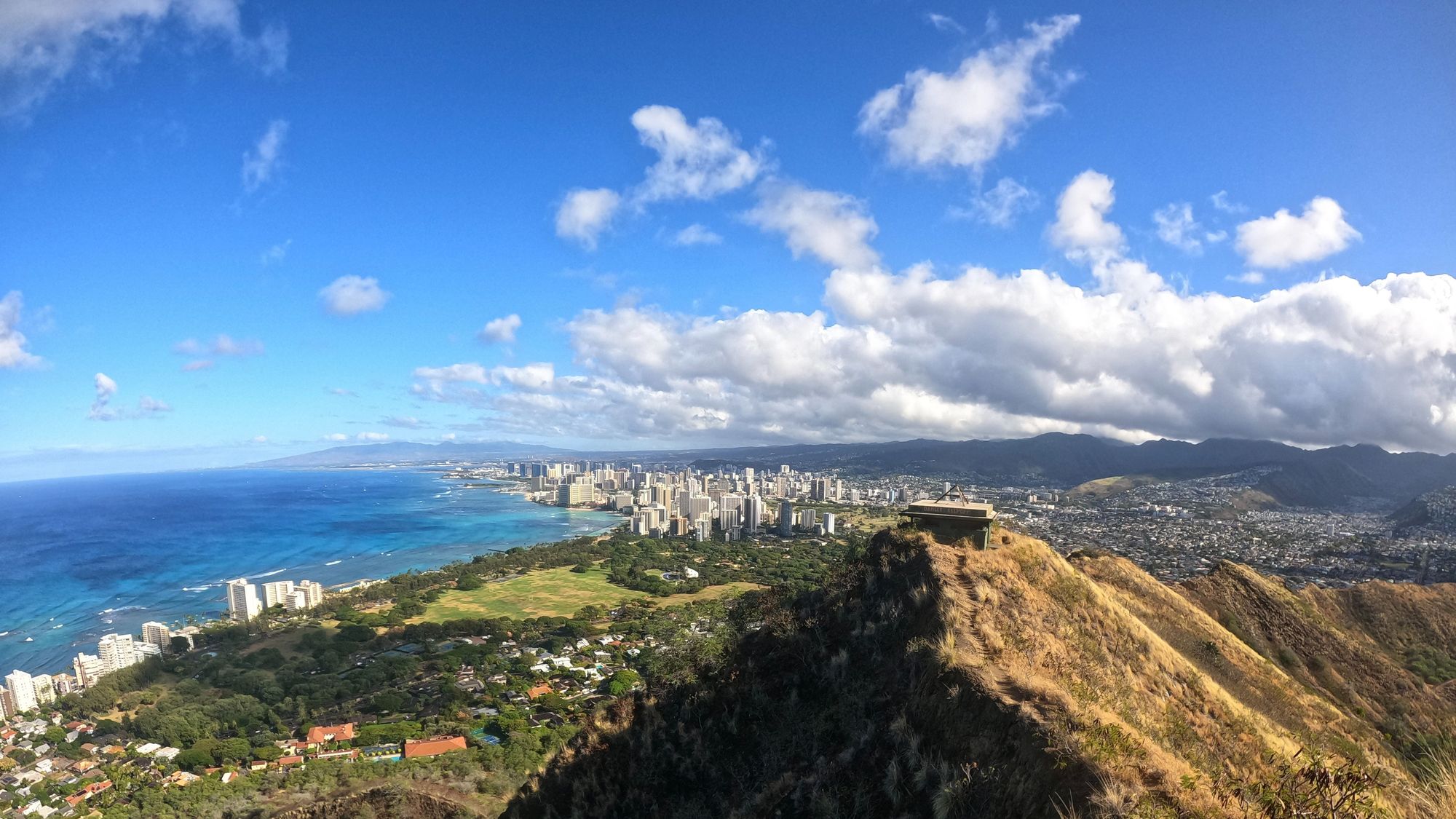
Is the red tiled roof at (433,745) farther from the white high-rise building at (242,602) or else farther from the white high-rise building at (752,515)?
the white high-rise building at (752,515)

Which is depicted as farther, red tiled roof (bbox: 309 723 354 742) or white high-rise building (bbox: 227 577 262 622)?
white high-rise building (bbox: 227 577 262 622)

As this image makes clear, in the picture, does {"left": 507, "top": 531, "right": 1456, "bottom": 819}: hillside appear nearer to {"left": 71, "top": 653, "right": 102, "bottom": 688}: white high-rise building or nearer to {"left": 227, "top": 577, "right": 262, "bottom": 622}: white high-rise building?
{"left": 71, "top": 653, "right": 102, "bottom": 688}: white high-rise building

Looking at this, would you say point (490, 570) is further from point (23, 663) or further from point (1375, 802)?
point (1375, 802)

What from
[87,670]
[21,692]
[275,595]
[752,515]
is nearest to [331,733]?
[21,692]

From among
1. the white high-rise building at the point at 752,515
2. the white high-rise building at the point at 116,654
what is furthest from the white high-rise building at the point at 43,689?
the white high-rise building at the point at 752,515

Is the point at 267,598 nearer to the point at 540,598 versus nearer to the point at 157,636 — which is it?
the point at 157,636

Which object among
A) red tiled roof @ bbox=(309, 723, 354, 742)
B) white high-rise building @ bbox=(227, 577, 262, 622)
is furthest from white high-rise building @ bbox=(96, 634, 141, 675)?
red tiled roof @ bbox=(309, 723, 354, 742)
